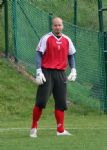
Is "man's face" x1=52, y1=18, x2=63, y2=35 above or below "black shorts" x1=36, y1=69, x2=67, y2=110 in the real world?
above

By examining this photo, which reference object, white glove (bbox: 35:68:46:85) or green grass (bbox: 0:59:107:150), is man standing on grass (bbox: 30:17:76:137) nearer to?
Answer: white glove (bbox: 35:68:46:85)

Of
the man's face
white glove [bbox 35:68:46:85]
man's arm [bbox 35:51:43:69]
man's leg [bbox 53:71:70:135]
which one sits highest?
the man's face

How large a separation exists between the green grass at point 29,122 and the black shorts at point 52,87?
0.57 metres

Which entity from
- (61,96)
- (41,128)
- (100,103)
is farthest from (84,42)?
(61,96)

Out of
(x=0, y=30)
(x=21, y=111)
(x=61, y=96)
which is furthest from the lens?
(x=0, y=30)

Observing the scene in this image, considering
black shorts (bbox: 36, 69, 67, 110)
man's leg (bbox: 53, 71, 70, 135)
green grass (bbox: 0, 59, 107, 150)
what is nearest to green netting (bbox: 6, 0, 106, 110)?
green grass (bbox: 0, 59, 107, 150)

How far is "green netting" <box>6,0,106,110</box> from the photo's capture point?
14887 mm

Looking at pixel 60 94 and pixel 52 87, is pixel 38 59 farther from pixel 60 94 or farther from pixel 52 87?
pixel 60 94

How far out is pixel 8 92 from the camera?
49.8ft

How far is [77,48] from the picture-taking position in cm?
1600

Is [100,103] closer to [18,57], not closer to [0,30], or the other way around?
[18,57]

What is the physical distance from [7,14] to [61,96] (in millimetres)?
7789

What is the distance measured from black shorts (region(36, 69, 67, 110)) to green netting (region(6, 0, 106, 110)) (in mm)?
4868

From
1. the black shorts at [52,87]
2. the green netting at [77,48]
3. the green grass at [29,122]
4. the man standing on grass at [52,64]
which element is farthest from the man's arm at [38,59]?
the green netting at [77,48]
